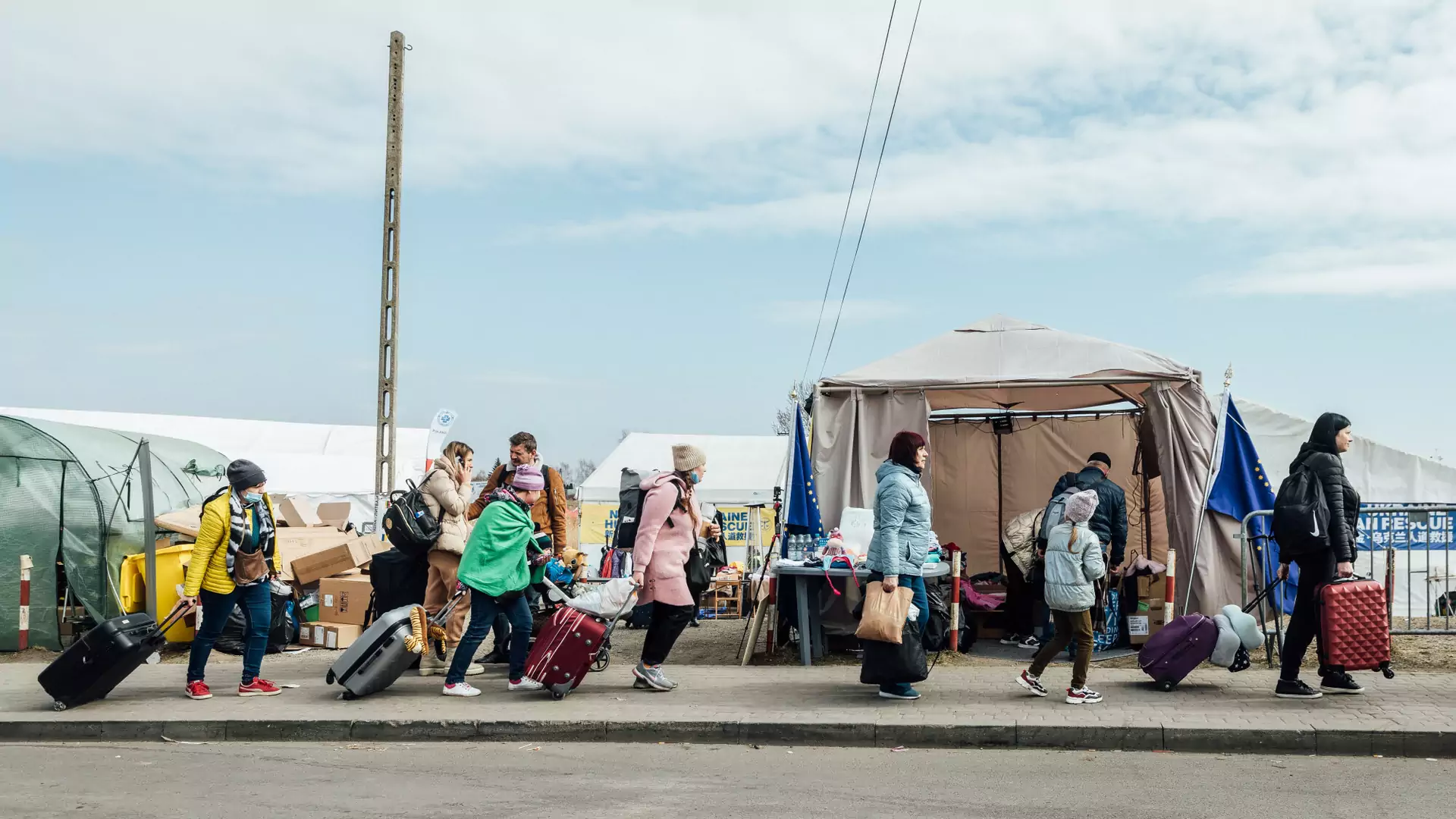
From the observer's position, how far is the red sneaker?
8.21 meters

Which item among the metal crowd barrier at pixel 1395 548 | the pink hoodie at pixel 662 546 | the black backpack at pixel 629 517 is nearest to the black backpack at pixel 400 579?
the black backpack at pixel 629 517

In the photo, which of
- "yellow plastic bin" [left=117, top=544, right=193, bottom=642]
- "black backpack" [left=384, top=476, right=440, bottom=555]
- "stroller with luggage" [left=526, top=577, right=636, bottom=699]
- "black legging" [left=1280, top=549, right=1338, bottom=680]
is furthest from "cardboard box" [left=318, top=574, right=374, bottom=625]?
"black legging" [left=1280, top=549, right=1338, bottom=680]

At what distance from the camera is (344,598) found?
11.4 metres

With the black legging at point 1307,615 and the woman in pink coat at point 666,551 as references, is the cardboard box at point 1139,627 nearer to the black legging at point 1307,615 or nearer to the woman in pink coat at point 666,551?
the black legging at point 1307,615

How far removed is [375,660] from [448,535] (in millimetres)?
1303

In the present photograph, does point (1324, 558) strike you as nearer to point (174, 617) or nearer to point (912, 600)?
point (912, 600)

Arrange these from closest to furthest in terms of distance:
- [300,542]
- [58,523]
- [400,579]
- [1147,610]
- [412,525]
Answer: [412,525] → [400,579] → [1147,610] → [58,523] → [300,542]

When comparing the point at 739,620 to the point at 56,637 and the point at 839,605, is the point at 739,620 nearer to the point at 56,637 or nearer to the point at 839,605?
the point at 839,605

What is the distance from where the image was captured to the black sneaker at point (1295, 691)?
761 centimetres

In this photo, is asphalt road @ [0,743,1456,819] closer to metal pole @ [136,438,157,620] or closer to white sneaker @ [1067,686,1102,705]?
white sneaker @ [1067,686,1102,705]

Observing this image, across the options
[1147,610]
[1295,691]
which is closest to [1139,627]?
[1147,610]

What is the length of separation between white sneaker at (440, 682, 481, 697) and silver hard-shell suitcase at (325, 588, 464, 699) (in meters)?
0.34

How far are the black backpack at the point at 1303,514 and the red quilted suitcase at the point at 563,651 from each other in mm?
4494

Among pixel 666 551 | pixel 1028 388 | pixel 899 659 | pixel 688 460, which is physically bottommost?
pixel 899 659
